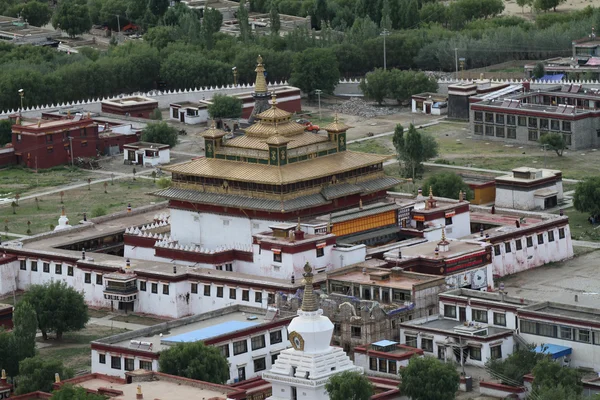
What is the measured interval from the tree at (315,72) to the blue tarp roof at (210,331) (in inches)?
3559

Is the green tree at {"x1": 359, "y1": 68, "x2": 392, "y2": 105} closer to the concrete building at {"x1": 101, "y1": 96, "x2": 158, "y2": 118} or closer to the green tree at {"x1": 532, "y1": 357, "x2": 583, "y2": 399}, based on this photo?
the concrete building at {"x1": 101, "y1": 96, "x2": 158, "y2": 118}

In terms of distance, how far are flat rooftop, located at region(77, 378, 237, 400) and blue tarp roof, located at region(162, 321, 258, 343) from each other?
7542 mm

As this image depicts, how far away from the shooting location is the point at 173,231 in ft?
391

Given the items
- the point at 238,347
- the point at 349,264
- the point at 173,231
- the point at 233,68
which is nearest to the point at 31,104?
the point at 233,68

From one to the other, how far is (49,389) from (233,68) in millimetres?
106673

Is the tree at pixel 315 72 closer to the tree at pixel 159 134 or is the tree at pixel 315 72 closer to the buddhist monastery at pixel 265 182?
the tree at pixel 159 134

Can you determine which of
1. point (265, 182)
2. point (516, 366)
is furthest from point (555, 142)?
point (516, 366)

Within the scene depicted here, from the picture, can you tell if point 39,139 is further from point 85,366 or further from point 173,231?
point 85,366

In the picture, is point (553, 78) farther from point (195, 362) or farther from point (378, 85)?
point (195, 362)

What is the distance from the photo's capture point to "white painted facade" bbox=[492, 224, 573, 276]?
116 meters

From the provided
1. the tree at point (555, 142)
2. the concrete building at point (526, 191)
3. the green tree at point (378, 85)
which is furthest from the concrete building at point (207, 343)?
the green tree at point (378, 85)

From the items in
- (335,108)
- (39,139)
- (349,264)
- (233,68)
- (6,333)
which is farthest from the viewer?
(233,68)

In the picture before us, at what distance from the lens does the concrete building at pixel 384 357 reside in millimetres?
93750

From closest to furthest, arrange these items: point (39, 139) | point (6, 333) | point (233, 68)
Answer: point (6, 333) < point (39, 139) < point (233, 68)
